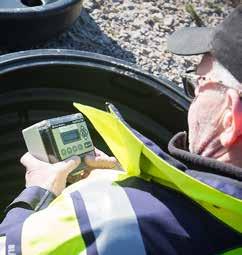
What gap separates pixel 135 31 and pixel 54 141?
87.0 inches

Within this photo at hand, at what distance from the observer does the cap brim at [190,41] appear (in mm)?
1868

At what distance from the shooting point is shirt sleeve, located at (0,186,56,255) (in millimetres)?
1611

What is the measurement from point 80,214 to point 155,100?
4.22ft

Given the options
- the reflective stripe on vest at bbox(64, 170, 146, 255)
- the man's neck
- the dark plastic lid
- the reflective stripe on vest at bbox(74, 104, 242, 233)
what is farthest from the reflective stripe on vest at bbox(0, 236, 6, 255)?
the dark plastic lid

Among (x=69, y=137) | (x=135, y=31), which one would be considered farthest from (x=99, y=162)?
(x=135, y=31)

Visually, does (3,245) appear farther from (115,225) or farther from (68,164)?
(68,164)

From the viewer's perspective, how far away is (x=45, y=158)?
2.19 meters

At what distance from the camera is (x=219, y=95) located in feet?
5.71

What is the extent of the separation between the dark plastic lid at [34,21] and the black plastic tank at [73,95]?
0.72 meters

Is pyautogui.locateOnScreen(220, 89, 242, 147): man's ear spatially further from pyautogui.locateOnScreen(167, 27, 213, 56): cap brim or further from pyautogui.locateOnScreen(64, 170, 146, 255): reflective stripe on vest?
pyautogui.locateOnScreen(64, 170, 146, 255): reflective stripe on vest

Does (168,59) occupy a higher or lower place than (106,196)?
lower

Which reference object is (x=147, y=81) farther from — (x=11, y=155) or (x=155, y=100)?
(x=11, y=155)

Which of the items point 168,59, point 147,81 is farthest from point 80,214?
point 168,59

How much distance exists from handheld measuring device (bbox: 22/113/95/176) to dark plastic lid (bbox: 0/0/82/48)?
4.12 ft
